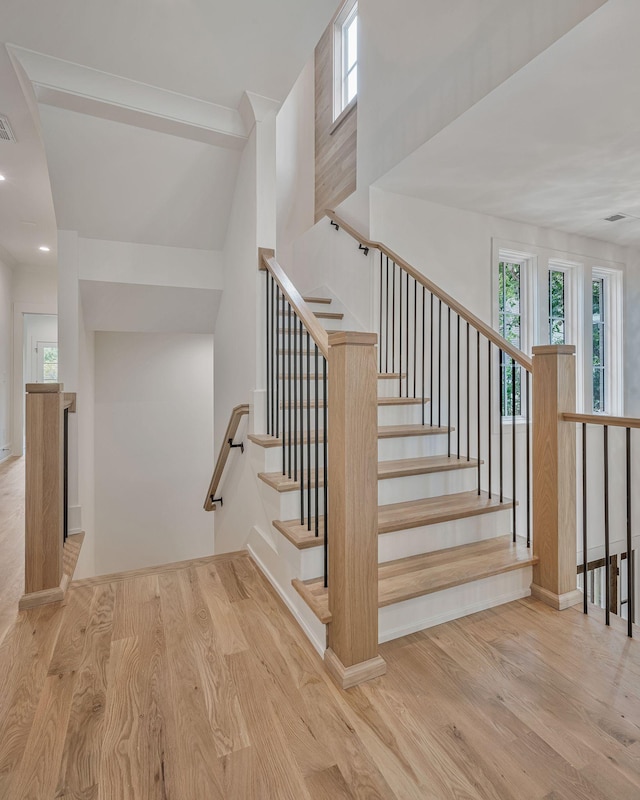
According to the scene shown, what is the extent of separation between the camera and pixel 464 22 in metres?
2.53

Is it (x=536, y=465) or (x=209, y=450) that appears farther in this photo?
(x=209, y=450)

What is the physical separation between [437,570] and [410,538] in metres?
0.22

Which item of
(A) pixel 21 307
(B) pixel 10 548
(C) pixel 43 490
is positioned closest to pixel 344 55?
(C) pixel 43 490

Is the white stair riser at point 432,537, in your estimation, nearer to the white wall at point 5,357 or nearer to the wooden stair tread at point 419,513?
the wooden stair tread at point 419,513

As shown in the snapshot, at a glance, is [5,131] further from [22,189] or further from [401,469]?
[401,469]

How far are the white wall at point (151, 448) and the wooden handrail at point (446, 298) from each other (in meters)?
2.69

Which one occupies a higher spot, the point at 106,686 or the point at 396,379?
the point at 396,379

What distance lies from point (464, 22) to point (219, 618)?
11.5 ft

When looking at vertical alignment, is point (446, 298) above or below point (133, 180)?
below

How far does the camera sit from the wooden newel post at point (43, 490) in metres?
2.10

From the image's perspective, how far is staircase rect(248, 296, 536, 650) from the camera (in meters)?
1.92

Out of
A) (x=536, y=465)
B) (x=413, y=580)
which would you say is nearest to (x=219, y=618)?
(x=413, y=580)

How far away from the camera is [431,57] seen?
2.77 metres

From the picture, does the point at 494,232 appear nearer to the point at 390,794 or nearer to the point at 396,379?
the point at 396,379
